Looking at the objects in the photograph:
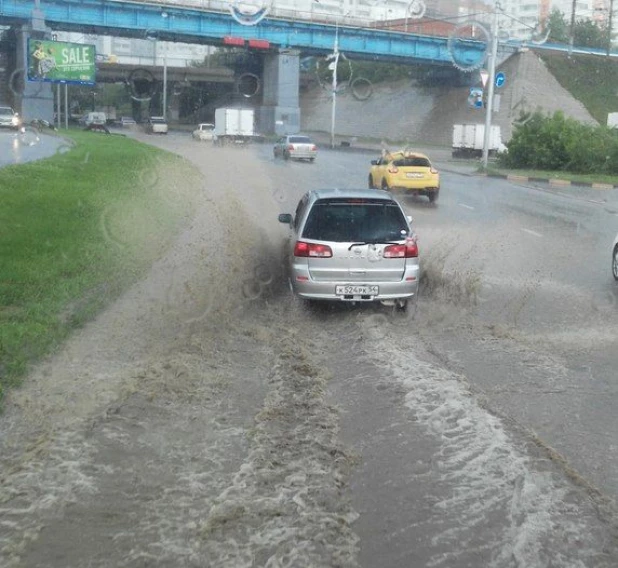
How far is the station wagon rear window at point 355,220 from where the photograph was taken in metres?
11.2

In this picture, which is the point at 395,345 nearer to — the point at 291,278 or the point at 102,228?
the point at 291,278

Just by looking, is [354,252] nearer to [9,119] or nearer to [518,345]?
[518,345]

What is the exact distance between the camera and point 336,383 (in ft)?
26.7

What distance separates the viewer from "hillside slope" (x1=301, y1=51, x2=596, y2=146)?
75.4 metres

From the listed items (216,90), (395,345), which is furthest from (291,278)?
(216,90)

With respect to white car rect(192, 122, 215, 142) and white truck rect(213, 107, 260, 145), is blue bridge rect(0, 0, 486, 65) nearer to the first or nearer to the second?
white truck rect(213, 107, 260, 145)

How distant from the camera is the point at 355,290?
1100cm

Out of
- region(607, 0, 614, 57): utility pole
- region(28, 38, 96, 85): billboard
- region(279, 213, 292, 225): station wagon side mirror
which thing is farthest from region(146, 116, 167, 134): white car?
region(279, 213, 292, 225): station wagon side mirror

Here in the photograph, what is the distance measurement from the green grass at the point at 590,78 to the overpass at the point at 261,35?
1718 cm

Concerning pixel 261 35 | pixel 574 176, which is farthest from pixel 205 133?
pixel 574 176

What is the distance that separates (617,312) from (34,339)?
7.08 metres

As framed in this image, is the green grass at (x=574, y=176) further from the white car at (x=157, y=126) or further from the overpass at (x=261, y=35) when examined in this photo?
the white car at (x=157, y=126)

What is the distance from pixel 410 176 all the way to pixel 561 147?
65.4 feet

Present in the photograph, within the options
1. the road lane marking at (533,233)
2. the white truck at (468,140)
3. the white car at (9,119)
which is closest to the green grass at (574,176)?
the white truck at (468,140)
